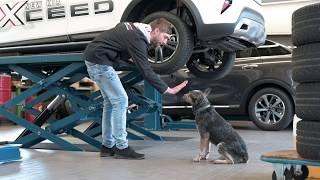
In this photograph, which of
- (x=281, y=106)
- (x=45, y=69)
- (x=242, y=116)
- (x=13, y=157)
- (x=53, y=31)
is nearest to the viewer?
(x=13, y=157)

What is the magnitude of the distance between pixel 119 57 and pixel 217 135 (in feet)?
4.15

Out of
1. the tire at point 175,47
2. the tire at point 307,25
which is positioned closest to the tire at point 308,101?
the tire at point 307,25

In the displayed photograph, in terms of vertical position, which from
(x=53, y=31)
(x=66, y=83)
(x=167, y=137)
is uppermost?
(x=53, y=31)

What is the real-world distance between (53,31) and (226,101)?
140 inches

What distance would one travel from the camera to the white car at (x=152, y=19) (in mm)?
4301

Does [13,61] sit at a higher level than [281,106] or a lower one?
higher

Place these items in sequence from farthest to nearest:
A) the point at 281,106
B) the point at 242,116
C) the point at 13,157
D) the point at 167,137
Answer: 1. the point at 242,116
2. the point at 281,106
3. the point at 167,137
4. the point at 13,157

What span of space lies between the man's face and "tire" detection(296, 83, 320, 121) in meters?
1.65

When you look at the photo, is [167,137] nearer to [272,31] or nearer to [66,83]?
[66,83]

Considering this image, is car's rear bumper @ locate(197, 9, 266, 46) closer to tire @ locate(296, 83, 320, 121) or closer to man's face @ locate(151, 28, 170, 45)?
man's face @ locate(151, 28, 170, 45)

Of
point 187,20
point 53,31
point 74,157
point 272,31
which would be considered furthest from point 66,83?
point 272,31

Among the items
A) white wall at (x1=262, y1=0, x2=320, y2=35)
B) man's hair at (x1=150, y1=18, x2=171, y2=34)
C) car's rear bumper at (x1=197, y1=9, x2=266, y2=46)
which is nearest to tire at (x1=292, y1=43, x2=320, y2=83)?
car's rear bumper at (x1=197, y1=9, x2=266, y2=46)

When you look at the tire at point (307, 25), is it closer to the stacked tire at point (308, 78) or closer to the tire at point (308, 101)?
the stacked tire at point (308, 78)

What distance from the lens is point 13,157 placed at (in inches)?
170
